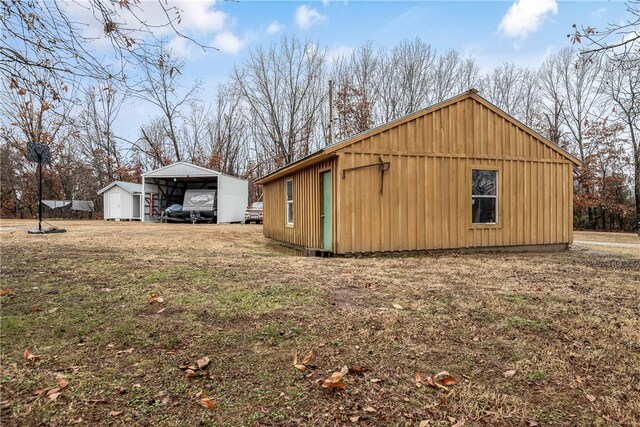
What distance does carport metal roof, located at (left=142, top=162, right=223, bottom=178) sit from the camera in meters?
21.7

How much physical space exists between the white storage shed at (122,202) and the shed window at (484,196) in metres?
23.7

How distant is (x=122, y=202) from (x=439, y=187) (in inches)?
958

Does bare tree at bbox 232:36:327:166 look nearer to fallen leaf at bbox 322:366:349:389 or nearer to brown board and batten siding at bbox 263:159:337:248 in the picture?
brown board and batten siding at bbox 263:159:337:248

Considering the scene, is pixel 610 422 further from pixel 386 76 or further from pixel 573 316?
pixel 386 76

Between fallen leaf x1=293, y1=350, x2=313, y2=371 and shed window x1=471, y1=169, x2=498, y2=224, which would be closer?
fallen leaf x1=293, y1=350, x2=313, y2=371

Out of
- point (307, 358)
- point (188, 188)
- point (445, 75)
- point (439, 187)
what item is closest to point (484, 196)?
point (439, 187)

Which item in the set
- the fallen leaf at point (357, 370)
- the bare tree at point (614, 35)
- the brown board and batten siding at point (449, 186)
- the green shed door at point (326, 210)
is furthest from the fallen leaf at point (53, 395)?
the green shed door at point (326, 210)

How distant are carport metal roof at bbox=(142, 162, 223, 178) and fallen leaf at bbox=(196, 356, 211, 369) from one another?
19.9 m

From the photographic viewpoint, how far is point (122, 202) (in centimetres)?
2659

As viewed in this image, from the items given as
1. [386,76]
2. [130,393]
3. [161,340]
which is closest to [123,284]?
[161,340]

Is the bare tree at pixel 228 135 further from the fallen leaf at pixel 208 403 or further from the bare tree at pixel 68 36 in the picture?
the fallen leaf at pixel 208 403

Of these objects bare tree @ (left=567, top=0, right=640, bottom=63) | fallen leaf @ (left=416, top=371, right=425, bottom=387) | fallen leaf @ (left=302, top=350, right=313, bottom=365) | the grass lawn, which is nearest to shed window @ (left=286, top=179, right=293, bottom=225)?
the grass lawn

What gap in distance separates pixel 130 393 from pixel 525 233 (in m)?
9.80

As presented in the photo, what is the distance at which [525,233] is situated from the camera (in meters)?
9.70
